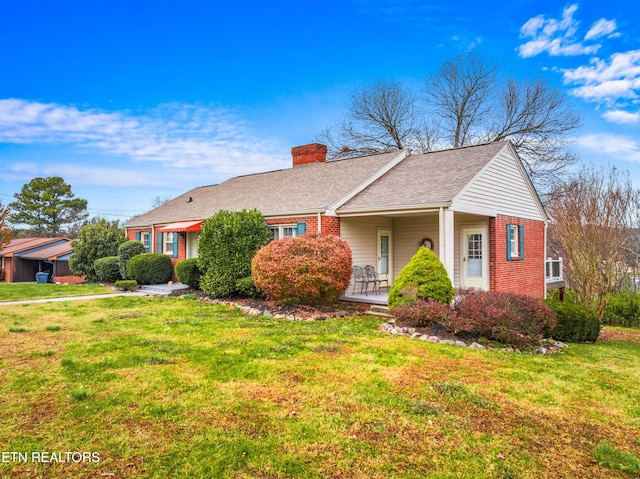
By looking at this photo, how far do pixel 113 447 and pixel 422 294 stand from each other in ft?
22.6

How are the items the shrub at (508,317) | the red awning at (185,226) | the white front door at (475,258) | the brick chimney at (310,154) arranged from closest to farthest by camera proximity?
the shrub at (508,317) < the white front door at (475,258) < the red awning at (185,226) < the brick chimney at (310,154)

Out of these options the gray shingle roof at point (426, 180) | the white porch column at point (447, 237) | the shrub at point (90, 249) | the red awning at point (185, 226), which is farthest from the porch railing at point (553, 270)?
the shrub at point (90, 249)

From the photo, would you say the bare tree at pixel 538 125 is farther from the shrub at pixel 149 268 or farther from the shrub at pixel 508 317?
the shrub at pixel 149 268

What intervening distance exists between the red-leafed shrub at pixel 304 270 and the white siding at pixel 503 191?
361 centimetres

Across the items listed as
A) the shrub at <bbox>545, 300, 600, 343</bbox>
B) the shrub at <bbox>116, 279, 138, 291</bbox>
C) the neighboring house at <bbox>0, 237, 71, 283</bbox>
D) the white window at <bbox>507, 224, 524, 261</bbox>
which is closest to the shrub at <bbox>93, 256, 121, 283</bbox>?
the shrub at <bbox>116, 279, 138, 291</bbox>

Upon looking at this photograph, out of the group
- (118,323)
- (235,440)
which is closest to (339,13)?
(118,323)

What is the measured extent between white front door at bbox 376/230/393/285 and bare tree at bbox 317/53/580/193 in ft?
35.4

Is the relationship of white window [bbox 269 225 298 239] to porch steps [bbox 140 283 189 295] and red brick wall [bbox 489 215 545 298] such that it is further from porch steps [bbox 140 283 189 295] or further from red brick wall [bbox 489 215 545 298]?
red brick wall [bbox 489 215 545 298]

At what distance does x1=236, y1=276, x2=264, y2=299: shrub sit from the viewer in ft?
40.8

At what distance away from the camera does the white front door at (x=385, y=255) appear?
1489 cm

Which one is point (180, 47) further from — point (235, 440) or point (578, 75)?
point (578, 75)

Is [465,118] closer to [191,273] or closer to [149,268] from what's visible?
[191,273]

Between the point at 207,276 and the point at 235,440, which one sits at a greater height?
the point at 207,276

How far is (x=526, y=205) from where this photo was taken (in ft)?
49.9
